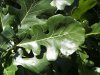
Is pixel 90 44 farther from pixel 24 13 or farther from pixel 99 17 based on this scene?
pixel 24 13

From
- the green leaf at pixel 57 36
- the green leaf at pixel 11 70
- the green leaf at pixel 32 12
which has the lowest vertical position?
the green leaf at pixel 11 70

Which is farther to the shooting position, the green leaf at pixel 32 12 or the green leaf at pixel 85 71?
the green leaf at pixel 85 71

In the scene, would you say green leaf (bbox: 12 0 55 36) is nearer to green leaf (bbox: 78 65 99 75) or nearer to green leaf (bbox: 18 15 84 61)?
green leaf (bbox: 18 15 84 61)

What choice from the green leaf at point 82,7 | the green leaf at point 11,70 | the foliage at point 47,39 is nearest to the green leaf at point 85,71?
the foliage at point 47,39

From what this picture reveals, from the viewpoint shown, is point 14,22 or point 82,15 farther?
point 82,15

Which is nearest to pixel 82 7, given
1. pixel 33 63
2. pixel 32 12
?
pixel 32 12

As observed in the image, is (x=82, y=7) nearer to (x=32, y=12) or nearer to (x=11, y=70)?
(x=32, y=12)

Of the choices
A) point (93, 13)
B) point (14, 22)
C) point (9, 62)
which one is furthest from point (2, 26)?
point (93, 13)

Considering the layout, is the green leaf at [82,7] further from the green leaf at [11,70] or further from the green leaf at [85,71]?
the green leaf at [11,70]
